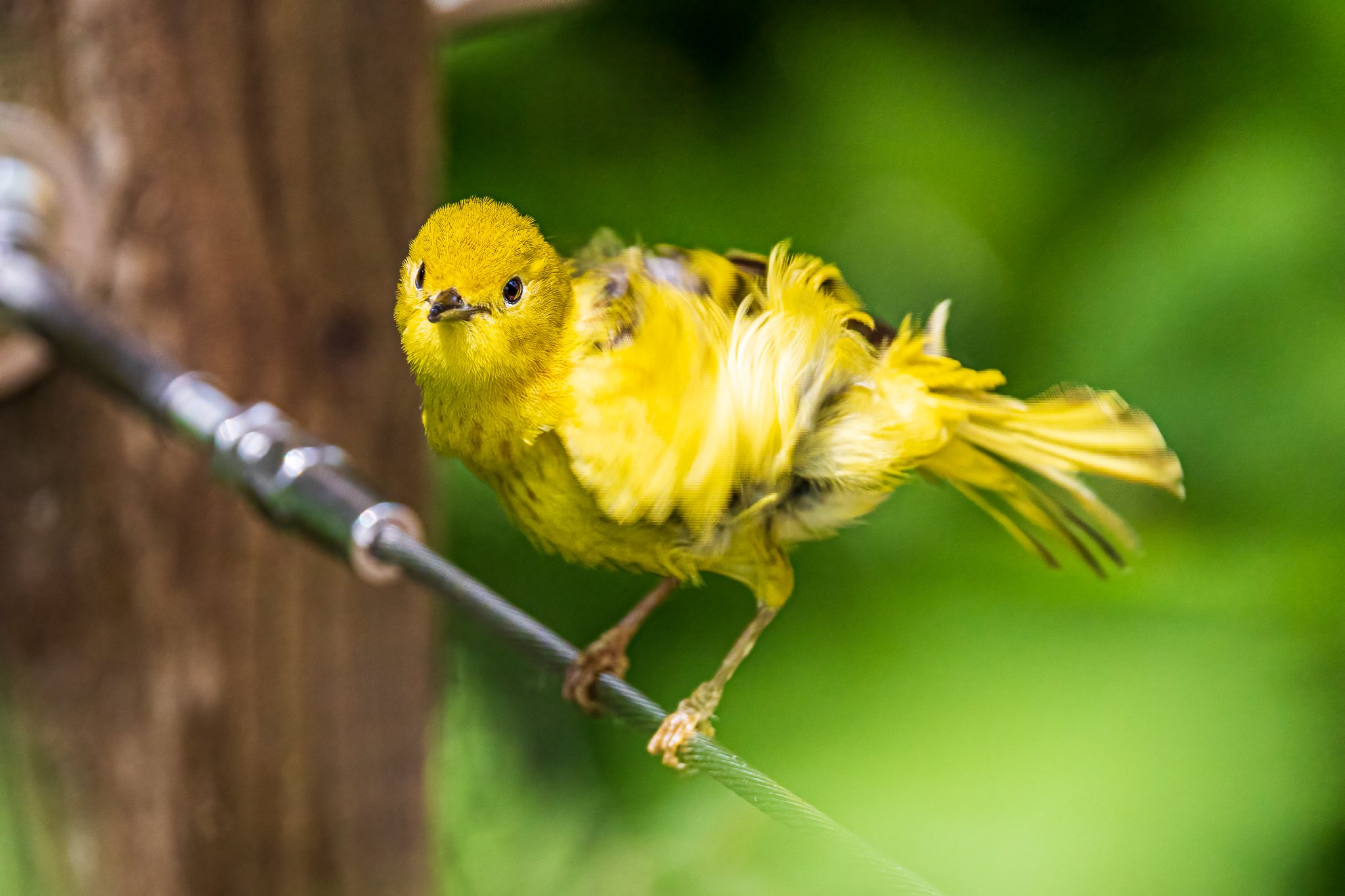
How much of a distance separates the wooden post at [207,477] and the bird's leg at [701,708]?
1.11 feet

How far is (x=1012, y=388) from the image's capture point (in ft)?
1.96

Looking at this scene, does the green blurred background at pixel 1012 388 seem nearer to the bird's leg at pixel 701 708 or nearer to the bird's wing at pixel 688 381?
the bird's leg at pixel 701 708

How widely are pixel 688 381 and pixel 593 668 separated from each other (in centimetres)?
27

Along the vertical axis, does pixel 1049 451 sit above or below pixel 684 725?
above

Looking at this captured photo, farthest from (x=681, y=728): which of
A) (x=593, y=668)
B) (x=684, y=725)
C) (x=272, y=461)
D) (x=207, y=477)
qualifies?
(x=207, y=477)

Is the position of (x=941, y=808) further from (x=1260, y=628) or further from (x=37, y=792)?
(x=37, y=792)

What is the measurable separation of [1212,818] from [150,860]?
1.95 ft

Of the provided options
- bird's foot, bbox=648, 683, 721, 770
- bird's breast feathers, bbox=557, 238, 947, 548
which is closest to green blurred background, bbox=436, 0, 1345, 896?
bird's foot, bbox=648, 683, 721, 770

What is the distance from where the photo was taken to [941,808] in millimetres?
633

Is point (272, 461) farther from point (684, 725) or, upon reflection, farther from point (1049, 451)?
point (1049, 451)

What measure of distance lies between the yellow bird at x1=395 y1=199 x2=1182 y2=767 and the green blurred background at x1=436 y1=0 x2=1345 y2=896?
170 millimetres

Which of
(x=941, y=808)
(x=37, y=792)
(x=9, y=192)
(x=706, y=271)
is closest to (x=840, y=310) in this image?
(x=706, y=271)

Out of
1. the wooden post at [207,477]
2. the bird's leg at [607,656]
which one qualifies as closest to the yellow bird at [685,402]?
the bird's leg at [607,656]

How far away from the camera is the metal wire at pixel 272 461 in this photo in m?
0.38
